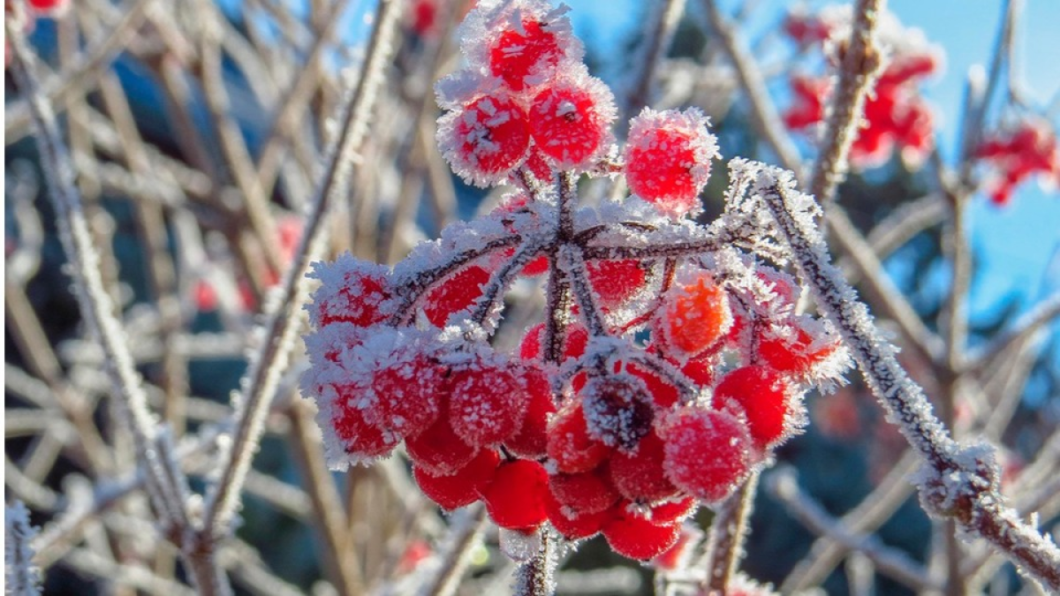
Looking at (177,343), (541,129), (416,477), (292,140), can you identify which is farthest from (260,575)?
(541,129)

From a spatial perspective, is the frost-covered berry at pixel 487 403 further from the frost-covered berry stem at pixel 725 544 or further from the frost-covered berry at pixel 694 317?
the frost-covered berry stem at pixel 725 544

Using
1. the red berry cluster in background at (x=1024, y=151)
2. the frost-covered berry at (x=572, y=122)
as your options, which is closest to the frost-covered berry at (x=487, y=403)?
the frost-covered berry at (x=572, y=122)

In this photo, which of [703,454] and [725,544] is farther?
[725,544]

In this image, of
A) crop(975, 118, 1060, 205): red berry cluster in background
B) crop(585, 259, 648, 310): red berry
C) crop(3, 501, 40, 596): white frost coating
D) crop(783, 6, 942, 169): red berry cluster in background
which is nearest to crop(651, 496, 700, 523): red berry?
Answer: crop(585, 259, 648, 310): red berry

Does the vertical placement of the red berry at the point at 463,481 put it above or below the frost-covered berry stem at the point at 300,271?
below

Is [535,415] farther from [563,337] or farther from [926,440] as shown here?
[926,440]

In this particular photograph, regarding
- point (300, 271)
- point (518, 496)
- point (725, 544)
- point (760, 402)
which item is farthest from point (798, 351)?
point (300, 271)
